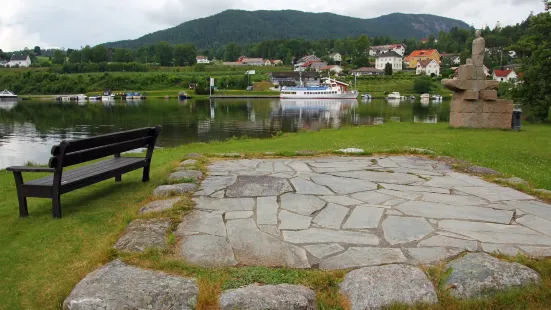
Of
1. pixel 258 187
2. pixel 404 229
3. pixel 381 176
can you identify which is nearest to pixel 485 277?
pixel 404 229

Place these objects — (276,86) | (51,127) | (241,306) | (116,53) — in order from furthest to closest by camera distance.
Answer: (116,53) < (276,86) < (51,127) < (241,306)

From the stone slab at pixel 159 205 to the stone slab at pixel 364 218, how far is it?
172cm

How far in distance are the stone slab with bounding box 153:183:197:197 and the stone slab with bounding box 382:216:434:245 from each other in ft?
7.49

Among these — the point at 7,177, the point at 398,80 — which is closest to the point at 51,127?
the point at 7,177

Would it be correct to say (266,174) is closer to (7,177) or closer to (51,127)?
(7,177)

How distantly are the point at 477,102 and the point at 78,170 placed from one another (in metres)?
12.9

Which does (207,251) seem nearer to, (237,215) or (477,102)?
(237,215)

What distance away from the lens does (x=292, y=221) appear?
158 inches

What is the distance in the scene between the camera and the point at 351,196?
15.9 ft

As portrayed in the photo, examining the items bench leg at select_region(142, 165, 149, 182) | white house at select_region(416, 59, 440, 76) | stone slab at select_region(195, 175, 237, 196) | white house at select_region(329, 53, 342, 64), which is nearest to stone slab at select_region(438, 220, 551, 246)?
stone slab at select_region(195, 175, 237, 196)

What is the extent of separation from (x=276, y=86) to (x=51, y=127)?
237 feet

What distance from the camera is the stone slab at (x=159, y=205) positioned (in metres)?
4.22

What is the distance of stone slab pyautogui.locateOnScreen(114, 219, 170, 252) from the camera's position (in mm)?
3309

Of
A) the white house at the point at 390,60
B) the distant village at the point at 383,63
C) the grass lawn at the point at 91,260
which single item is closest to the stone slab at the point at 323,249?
the grass lawn at the point at 91,260
